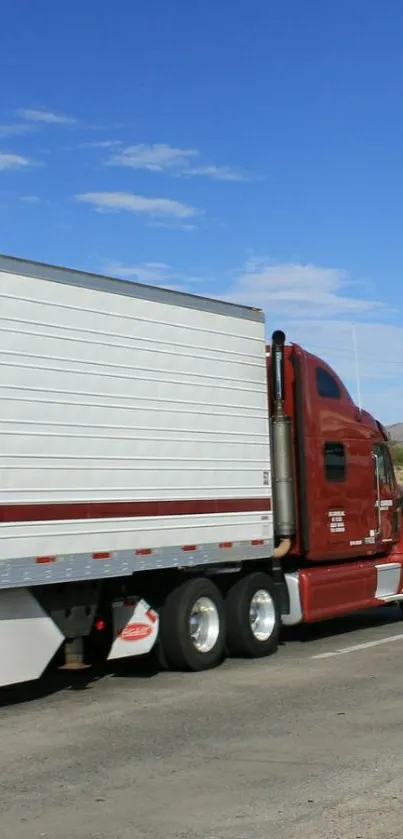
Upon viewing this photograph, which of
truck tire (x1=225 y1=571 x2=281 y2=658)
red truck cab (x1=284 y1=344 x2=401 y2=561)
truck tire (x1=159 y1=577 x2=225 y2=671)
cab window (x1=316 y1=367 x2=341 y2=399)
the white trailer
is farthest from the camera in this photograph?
cab window (x1=316 y1=367 x2=341 y2=399)

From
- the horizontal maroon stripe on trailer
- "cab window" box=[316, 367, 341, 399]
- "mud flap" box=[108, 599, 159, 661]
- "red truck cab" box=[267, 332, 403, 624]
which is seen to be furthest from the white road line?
"cab window" box=[316, 367, 341, 399]

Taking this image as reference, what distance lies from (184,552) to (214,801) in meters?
4.77

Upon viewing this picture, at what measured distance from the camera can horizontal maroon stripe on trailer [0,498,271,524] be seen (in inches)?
369

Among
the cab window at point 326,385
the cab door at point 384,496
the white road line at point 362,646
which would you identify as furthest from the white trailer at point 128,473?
the cab door at point 384,496

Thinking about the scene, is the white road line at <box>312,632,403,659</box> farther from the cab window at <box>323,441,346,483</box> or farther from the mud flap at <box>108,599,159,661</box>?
the mud flap at <box>108,599,159,661</box>

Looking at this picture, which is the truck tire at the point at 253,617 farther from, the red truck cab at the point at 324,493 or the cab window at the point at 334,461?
the cab window at the point at 334,461

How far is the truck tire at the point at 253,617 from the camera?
39.9 feet

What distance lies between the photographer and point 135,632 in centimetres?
1102

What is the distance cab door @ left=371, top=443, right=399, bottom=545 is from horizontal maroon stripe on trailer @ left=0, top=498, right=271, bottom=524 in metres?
2.86

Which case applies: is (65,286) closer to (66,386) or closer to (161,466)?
(66,386)

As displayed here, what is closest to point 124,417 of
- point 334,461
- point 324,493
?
point 324,493

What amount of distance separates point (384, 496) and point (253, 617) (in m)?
3.44

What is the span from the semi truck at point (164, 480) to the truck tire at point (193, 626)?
2 cm

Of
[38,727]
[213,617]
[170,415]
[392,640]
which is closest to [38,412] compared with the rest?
[170,415]
